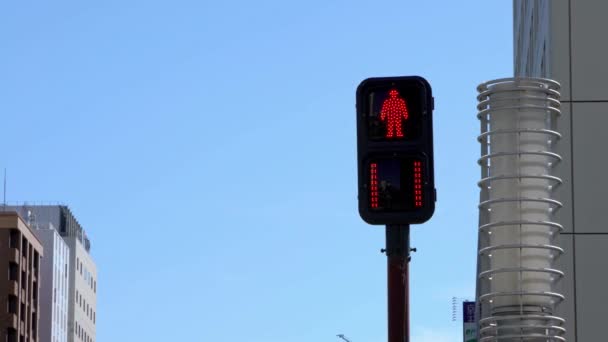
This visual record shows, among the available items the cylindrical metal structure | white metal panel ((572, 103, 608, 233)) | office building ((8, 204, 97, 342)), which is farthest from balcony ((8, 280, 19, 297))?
the cylindrical metal structure

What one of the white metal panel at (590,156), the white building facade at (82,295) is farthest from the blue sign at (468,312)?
the white metal panel at (590,156)

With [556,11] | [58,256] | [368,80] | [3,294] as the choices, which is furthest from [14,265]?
[368,80]

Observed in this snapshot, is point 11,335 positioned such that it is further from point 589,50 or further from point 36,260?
point 589,50

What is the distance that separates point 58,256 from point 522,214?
143771 millimetres

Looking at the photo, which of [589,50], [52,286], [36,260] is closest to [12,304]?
[36,260]

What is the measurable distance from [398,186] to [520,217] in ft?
3.53

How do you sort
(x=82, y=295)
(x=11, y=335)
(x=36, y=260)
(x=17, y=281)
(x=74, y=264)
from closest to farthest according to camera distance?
(x=11, y=335), (x=17, y=281), (x=36, y=260), (x=74, y=264), (x=82, y=295)

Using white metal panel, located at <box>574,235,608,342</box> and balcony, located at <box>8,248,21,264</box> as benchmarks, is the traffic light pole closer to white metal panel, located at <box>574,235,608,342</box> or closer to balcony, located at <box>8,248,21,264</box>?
white metal panel, located at <box>574,235,608,342</box>

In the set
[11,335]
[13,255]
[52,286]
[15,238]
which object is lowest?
[11,335]

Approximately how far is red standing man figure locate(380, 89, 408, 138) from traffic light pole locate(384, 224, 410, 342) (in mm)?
529

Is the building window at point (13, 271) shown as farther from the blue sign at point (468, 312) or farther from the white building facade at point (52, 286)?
the blue sign at point (468, 312)

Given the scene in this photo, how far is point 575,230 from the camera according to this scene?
2234 centimetres

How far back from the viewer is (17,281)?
13138 centimetres

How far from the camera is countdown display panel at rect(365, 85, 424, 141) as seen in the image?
8.77 metres
